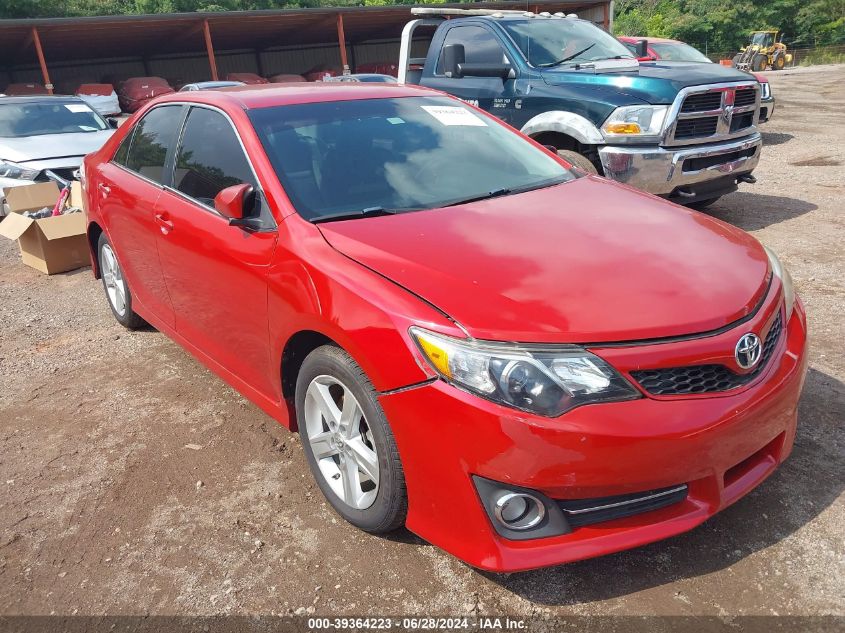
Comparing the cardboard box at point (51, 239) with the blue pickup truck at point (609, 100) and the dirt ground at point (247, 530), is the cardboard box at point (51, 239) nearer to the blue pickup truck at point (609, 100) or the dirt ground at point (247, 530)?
the dirt ground at point (247, 530)

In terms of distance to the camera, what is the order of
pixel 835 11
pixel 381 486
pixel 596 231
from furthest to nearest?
pixel 835 11 < pixel 596 231 < pixel 381 486

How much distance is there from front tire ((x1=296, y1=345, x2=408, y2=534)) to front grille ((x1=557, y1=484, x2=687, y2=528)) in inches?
22.3

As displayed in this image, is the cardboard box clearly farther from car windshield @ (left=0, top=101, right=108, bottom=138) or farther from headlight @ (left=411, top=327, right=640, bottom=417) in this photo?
headlight @ (left=411, top=327, right=640, bottom=417)

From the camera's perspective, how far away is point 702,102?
5891mm

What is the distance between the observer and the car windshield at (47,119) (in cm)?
899

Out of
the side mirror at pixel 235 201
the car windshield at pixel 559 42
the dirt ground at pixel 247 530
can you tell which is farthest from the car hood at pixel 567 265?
the car windshield at pixel 559 42

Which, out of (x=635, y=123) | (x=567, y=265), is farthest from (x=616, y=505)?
(x=635, y=123)

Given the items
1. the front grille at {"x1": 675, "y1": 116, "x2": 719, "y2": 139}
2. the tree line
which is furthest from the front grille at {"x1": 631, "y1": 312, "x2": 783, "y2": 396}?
the tree line

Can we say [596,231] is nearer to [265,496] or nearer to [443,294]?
[443,294]

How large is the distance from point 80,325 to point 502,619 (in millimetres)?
4189

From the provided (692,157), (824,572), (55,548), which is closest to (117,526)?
(55,548)

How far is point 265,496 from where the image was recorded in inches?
114

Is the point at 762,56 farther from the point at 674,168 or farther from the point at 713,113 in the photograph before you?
the point at 674,168

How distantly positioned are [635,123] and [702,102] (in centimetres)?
68
